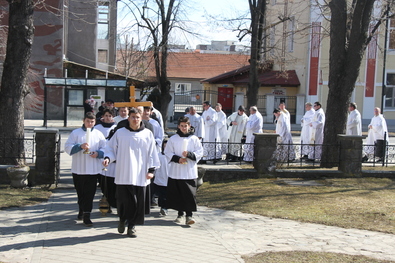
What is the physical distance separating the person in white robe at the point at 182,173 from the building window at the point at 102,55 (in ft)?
113

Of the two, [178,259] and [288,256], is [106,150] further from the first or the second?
[288,256]

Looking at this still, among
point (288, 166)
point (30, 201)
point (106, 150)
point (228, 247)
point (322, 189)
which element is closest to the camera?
point (228, 247)

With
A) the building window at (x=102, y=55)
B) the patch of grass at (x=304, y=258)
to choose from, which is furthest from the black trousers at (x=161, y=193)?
the building window at (x=102, y=55)

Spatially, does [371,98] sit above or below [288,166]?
above

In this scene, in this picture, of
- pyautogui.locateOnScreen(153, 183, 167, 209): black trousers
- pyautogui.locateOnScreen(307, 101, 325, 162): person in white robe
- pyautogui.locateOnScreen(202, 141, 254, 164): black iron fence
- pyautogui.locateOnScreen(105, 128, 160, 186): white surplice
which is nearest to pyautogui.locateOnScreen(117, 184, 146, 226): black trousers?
pyautogui.locateOnScreen(105, 128, 160, 186): white surplice

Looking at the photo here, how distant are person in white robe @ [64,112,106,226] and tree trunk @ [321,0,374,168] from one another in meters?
6.87

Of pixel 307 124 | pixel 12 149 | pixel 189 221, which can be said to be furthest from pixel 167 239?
pixel 307 124

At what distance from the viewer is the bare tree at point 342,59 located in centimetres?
1298

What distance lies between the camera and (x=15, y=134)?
36.6ft

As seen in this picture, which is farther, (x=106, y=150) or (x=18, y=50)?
(x=18, y=50)

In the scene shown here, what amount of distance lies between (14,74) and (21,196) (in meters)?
2.99

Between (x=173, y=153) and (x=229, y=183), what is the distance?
3614 mm

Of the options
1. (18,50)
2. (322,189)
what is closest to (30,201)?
(18,50)

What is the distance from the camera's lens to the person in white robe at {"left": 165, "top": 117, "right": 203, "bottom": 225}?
8.01 metres
